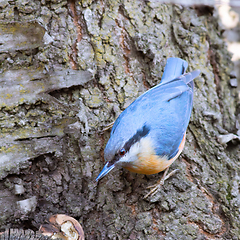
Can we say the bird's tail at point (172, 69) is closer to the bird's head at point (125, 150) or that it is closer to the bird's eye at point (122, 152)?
the bird's head at point (125, 150)

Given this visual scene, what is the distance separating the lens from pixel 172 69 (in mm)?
2641

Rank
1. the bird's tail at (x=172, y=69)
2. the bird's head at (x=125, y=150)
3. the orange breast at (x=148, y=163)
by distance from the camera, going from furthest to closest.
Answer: the bird's tail at (x=172, y=69) < the orange breast at (x=148, y=163) < the bird's head at (x=125, y=150)

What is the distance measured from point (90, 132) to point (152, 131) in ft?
1.87

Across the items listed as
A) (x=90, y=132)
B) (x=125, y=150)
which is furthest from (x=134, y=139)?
(x=90, y=132)

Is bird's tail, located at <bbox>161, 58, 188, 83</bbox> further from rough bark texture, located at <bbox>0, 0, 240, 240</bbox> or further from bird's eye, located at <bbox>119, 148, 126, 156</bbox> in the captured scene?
bird's eye, located at <bbox>119, 148, 126, 156</bbox>

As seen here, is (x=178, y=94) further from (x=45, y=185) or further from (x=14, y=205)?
(x=14, y=205)

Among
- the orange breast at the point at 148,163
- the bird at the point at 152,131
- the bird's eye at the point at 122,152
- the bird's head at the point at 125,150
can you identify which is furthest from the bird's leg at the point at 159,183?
the bird's eye at the point at 122,152

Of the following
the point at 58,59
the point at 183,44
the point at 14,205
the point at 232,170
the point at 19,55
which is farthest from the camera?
the point at 183,44

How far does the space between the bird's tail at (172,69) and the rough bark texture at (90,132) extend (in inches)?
3.4

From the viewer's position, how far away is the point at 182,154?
8.39ft

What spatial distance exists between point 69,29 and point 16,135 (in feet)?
3.56

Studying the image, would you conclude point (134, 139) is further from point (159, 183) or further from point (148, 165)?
point (159, 183)

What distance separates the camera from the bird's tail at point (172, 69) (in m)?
2.65

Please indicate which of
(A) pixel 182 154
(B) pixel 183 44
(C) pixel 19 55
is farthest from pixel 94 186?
(B) pixel 183 44
